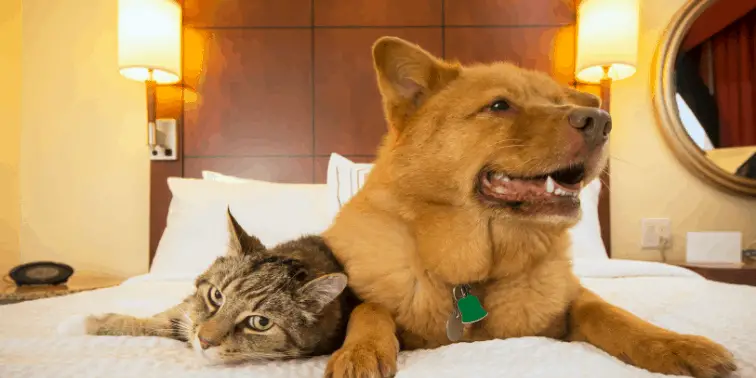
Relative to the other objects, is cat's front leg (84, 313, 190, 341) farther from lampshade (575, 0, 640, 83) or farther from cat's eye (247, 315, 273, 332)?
lampshade (575, 0, 640, 83)

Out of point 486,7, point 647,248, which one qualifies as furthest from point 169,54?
point 647,248

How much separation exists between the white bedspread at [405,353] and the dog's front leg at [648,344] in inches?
1.3

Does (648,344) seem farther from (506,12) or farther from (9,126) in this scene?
(9,126)

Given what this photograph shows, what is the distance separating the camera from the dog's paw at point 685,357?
0.74 meters

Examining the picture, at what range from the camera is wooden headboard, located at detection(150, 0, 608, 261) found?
2793 millimetres

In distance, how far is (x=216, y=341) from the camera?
2.80ft

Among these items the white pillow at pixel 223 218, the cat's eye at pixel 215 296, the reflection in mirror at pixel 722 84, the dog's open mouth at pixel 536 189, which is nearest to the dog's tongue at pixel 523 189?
the dog's open mouth at pixel 536 189

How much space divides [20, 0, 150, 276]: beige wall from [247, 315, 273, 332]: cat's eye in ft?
7.44

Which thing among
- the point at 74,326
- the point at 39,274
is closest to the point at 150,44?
the point at 39,274

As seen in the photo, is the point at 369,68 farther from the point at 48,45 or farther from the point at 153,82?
the point at 48,45

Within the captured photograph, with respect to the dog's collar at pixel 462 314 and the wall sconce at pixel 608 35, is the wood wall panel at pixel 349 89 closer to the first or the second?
the wall sconce at pixel 608 35

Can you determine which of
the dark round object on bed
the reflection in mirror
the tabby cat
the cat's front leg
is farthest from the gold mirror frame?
the dark round object on bed

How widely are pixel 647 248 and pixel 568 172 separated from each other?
2.23 meters

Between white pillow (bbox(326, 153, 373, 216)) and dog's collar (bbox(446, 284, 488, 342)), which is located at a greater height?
white pillow (bbox(326, 153, 373, 216))
